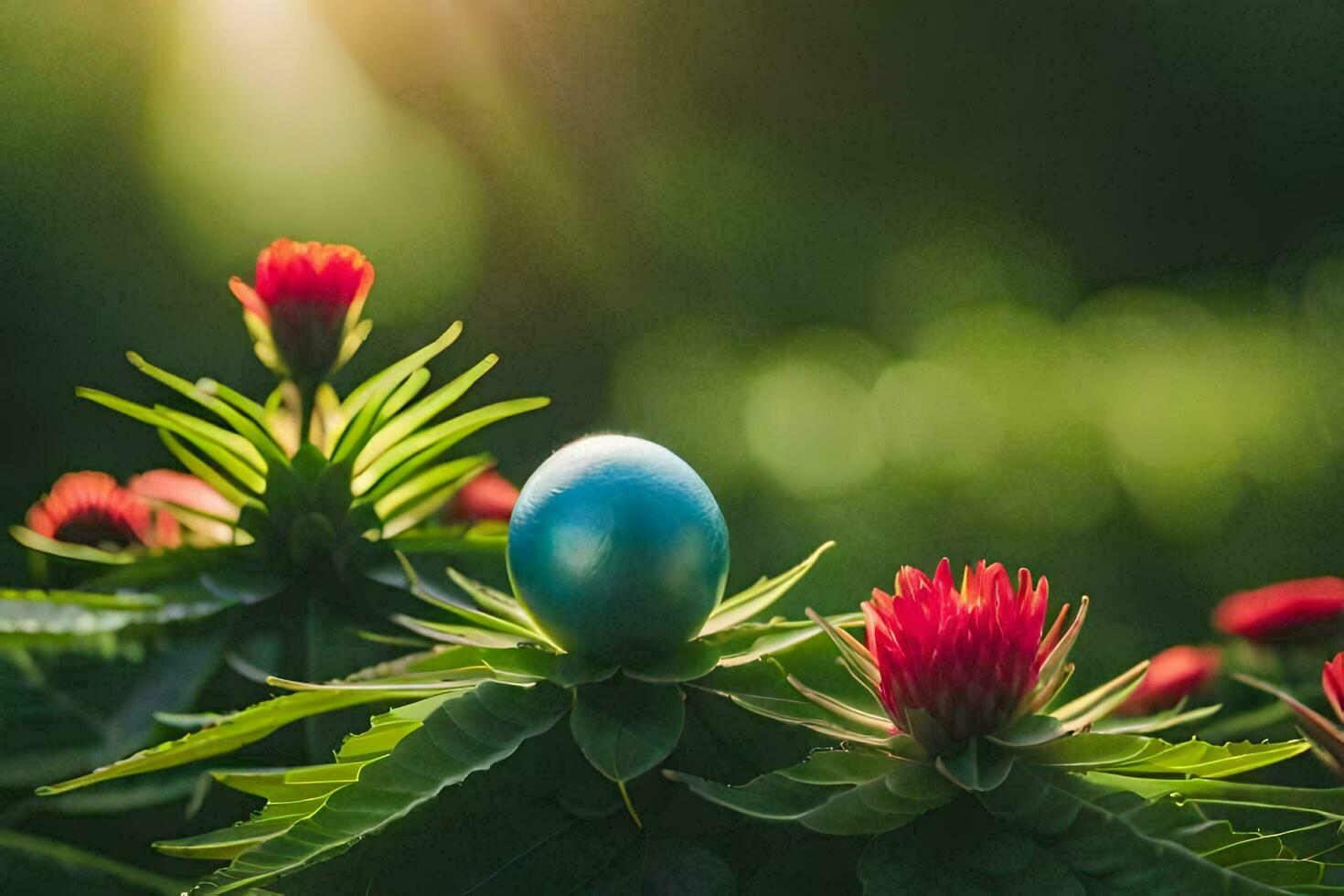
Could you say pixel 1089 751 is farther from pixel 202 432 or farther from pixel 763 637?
pixel 202 432

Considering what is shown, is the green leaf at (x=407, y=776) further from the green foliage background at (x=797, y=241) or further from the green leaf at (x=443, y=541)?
the green foliage background at (x=797, y=241)

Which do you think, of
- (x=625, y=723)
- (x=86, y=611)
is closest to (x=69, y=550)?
(x=86, y=611)

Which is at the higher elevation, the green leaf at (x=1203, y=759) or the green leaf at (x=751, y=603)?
the green leaf at (x=751, y=603)

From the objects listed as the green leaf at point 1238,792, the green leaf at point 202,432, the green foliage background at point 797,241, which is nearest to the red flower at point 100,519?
the green leaf at point 202,432

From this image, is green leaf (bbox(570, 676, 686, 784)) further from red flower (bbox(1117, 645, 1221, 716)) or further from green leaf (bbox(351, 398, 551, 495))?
red flower (bbox(1117, 645, 1221, 716))

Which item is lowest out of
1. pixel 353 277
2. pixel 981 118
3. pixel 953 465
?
pixel 353 277

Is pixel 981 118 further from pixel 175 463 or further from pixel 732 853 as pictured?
pixel 732 853

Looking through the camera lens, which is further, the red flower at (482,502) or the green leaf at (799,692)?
the red flower at (482,502)

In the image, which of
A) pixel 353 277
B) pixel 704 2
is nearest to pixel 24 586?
pixel 353 277

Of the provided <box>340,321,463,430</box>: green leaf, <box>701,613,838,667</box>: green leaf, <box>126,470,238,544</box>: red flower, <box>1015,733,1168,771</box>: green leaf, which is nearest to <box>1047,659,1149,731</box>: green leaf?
<box>1015,733,1168,771</box>: green leaf
